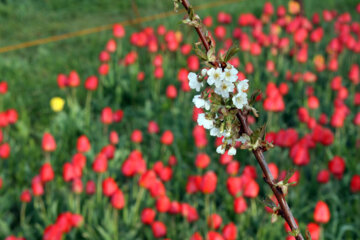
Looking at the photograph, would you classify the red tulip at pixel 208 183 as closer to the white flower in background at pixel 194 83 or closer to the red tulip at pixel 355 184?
the red tulip at pixel 355 184

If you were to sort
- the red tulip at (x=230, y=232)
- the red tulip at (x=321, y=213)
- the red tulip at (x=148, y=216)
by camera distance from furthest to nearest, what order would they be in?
the red tulip at (x=148, y=216), the red tulip at (x=321, y=213), the red tulip at (x=230, y=232)

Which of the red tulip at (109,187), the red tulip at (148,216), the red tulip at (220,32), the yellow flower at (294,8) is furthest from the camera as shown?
the yellow flower at (294,8)

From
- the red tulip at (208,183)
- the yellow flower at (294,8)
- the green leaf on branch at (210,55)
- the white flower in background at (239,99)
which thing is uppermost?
the yellow flower at (294,8)

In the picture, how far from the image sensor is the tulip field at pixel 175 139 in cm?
244

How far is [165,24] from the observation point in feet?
17.4

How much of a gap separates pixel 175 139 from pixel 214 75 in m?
2.63

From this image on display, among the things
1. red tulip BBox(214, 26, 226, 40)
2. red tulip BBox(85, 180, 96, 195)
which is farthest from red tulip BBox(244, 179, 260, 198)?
red tulip BBox(214, 26, 226, 40)

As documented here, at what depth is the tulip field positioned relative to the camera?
244 cm

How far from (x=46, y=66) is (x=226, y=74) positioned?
436 cm

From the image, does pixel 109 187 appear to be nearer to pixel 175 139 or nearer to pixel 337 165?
pixel 175 139

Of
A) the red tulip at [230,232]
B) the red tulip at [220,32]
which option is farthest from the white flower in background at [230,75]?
the red tulip at [220,32]

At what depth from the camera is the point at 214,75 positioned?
915 millimetres

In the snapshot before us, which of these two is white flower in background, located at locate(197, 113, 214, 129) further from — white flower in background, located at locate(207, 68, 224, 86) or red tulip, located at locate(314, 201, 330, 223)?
red tulip, located at locate(314, 201, 330, 223)

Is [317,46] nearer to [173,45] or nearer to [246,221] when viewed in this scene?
[173,45]
